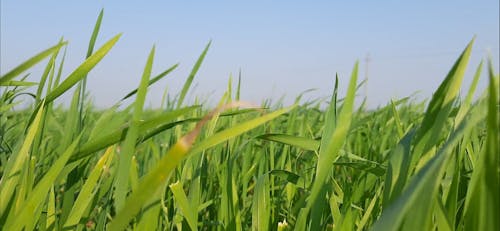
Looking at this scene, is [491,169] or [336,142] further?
[336,142]

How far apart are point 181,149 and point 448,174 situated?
447mm

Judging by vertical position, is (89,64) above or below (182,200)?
above

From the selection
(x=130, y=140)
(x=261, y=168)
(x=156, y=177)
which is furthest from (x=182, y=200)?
(x=261, y=168)

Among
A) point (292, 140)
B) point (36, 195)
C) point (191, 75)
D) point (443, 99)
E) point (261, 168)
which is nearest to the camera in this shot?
point (443, 99)

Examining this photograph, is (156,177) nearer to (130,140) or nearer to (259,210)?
(130,140)

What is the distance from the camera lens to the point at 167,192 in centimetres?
99

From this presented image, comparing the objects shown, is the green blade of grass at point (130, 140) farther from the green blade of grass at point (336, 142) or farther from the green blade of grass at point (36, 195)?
the green blade of grass at point (336, 142)

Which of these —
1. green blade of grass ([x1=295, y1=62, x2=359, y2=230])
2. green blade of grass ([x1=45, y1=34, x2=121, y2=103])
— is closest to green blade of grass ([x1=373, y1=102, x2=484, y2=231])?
green blade of grass ([x1=295, y1=62, x2=359, y2=230])

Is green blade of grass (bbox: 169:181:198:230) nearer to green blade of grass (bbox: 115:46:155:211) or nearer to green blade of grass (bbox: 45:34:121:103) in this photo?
green blade of grass (bbox: 115:46:155:211)

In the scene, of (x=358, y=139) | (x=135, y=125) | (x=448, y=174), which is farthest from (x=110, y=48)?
(x=358, y=139)

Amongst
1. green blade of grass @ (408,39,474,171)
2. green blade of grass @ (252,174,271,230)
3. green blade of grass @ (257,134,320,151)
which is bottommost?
green blade of grass @ (252,174,271,230)

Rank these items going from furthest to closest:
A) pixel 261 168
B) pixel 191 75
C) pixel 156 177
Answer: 1. pixel 261 168
2. pixel 191 75
3. pixel 156 177

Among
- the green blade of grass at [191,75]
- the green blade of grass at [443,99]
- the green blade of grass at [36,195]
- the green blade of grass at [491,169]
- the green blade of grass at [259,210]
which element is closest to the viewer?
the green blade of grass at [491,169]

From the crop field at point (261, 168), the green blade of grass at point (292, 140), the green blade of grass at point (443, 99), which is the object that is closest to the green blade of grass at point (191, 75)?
the crop field at point (261, 168)
